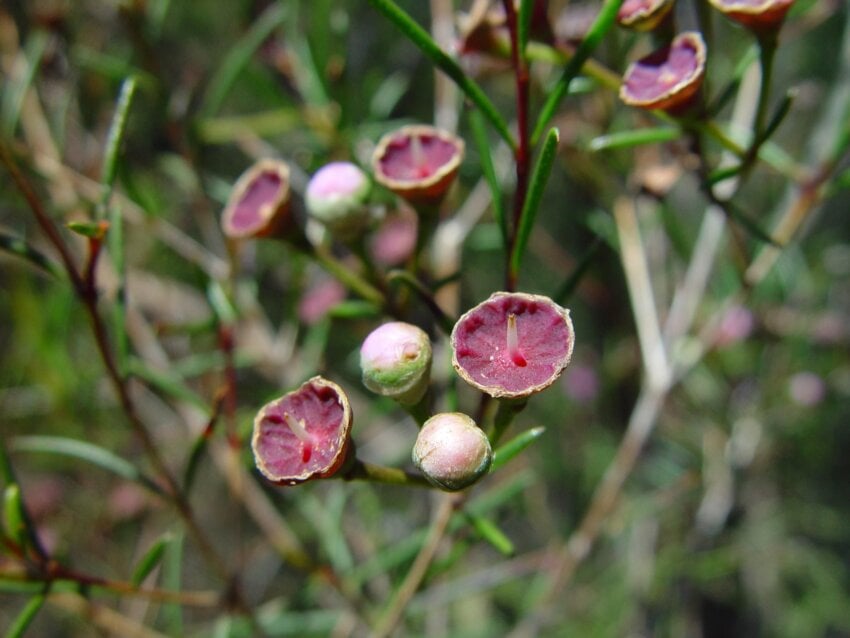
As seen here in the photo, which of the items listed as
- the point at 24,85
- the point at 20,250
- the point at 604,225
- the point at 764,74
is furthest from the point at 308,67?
the point at 764,74

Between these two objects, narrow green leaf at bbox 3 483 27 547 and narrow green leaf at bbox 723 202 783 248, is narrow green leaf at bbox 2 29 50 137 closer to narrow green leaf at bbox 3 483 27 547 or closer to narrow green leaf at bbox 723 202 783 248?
narrow green leaf at bbox 3 483 27 547

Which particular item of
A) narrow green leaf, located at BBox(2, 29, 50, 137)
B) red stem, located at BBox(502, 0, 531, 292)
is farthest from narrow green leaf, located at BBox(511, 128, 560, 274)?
narrow green leaf, located at BBox(2, 29, 50, 137)

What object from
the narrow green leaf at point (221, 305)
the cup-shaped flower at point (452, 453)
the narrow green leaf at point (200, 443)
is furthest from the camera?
the narrow green leaf at point (221, 305)

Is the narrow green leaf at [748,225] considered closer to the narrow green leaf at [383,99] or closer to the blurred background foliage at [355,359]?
the blurred background foliage at [355,359]

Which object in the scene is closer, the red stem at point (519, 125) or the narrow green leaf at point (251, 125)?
the red stem at point (519, 125)

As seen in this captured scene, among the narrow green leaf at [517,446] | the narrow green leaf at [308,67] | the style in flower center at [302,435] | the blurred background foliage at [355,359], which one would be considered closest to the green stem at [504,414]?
the narrow green leaf at [517,446]

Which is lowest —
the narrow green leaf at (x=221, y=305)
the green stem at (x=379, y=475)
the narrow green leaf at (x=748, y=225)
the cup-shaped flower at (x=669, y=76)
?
the narrow green leaf at (x=221, y=305)

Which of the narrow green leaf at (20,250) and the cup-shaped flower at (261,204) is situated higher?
the narrow green leaf at (20,250)
